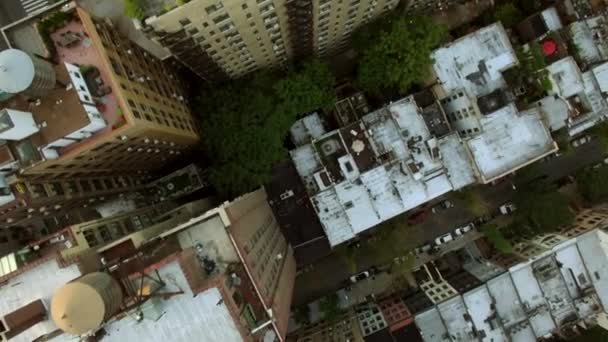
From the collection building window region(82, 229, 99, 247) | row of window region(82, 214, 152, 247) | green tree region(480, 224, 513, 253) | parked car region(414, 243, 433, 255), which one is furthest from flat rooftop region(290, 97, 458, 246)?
building window region(82, 229, 99, 247)

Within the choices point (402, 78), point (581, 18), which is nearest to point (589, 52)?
point (581, 18)

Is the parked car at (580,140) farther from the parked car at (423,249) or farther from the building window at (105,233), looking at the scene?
the building window at (105,233)

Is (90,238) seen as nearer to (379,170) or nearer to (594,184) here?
(379,170)

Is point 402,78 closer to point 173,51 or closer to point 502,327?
point 173,51

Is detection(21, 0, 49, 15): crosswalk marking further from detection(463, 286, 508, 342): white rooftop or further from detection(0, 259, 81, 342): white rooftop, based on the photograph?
detection(463, 286, 508, 342): white rooftop

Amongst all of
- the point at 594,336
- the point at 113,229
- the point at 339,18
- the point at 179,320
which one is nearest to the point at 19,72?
the point at 113,229

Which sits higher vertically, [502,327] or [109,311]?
[109,311]
